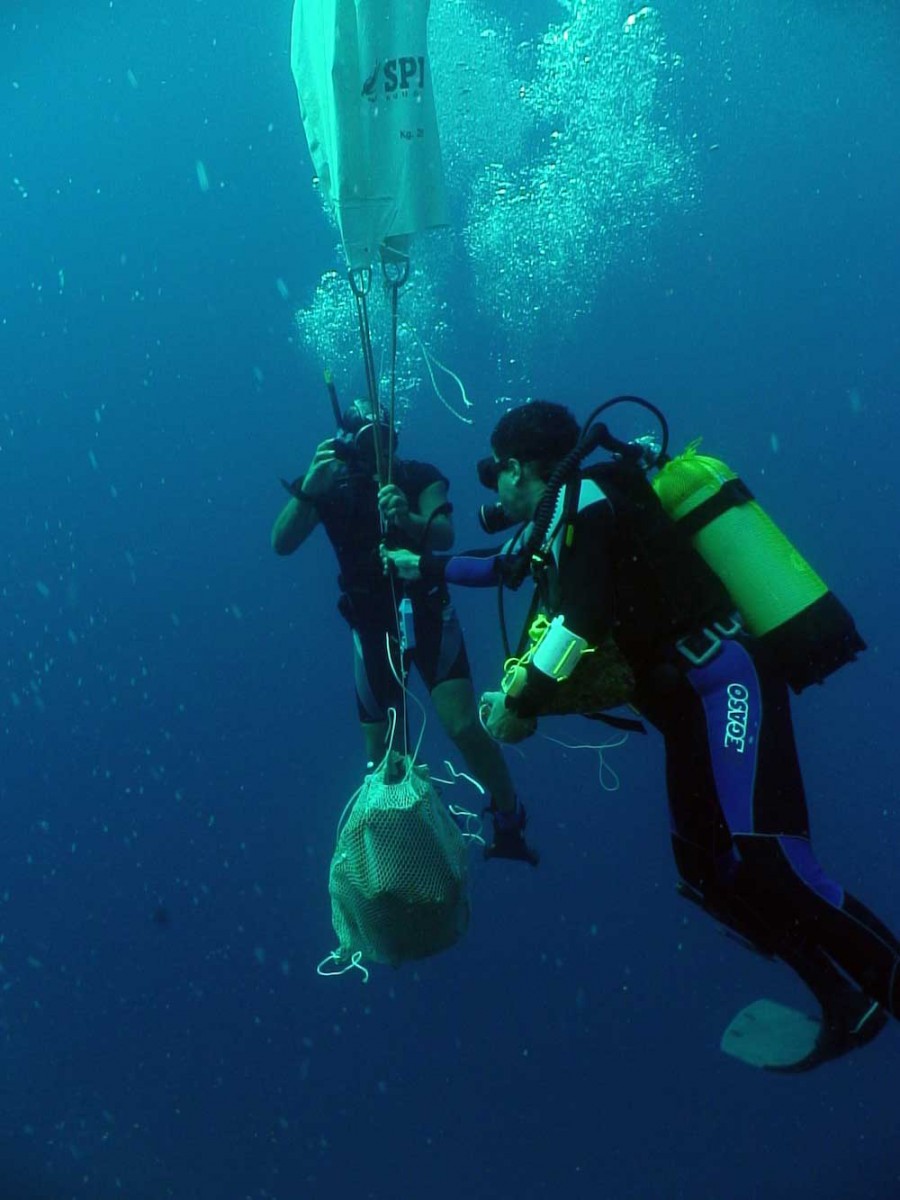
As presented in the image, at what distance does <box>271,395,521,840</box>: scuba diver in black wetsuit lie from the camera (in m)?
4.31

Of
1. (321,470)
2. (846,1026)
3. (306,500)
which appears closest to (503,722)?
(846,1026)

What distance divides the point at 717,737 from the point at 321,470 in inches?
88.8

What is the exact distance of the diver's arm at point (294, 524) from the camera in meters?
4.41

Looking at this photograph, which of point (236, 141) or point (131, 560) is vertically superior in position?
point (236, 141)

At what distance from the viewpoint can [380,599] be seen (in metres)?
4.54

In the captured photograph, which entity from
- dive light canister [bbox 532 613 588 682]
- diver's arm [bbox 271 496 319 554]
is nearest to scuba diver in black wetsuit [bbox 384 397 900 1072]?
dive light canister [bbox 532 613 588 682]

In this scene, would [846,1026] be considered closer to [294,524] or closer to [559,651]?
[559,651]

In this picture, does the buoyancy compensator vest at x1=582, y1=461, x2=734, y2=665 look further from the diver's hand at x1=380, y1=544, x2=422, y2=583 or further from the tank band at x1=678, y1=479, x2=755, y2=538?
the diver's hand at x1=380, y1=544, x2=422, y2=583

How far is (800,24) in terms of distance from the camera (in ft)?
50.9

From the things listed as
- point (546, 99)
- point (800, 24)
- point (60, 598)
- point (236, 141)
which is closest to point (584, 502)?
point (546, 99)

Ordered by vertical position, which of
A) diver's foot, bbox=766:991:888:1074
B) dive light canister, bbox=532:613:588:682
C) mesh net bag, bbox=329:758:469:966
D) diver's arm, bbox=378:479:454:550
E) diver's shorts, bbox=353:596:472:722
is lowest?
diver's foot, bbox=766:991:888:1074

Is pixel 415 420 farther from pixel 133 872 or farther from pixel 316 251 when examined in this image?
pixel 133 872

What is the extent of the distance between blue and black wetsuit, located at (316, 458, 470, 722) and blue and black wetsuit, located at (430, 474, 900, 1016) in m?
1.75

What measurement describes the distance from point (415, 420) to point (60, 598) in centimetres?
1561
